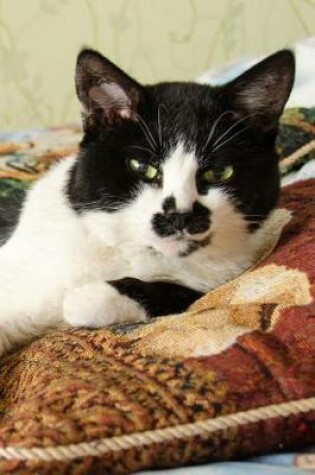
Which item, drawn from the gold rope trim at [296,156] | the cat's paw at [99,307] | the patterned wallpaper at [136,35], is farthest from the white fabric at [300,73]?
the cat's paw at [99,307]

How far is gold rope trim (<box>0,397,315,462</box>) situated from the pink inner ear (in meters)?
0.61

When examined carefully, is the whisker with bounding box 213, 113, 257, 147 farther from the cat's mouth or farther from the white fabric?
the white fabric

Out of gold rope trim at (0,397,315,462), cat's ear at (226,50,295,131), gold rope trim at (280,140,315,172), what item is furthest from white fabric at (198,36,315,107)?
gold rope trim at (0,397,315,462)

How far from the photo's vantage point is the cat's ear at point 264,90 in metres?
1.07

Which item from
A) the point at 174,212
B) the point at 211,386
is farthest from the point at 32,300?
the point at 211,386

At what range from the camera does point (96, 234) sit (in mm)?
1132

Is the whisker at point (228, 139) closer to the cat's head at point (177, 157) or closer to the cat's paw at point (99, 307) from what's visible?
the cat's head at point (177, 157)

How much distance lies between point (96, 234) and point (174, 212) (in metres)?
0.20

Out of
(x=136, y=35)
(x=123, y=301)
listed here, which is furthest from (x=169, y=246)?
(x=136, y=35)

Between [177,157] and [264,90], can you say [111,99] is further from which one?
[264,90]

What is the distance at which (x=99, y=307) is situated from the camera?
0.98 m

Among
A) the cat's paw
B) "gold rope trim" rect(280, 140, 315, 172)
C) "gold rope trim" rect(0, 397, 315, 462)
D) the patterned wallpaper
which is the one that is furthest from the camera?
the patterned wallpaper

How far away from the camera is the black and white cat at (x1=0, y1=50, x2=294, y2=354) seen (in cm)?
102

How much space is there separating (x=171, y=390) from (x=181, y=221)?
1.22 ft
